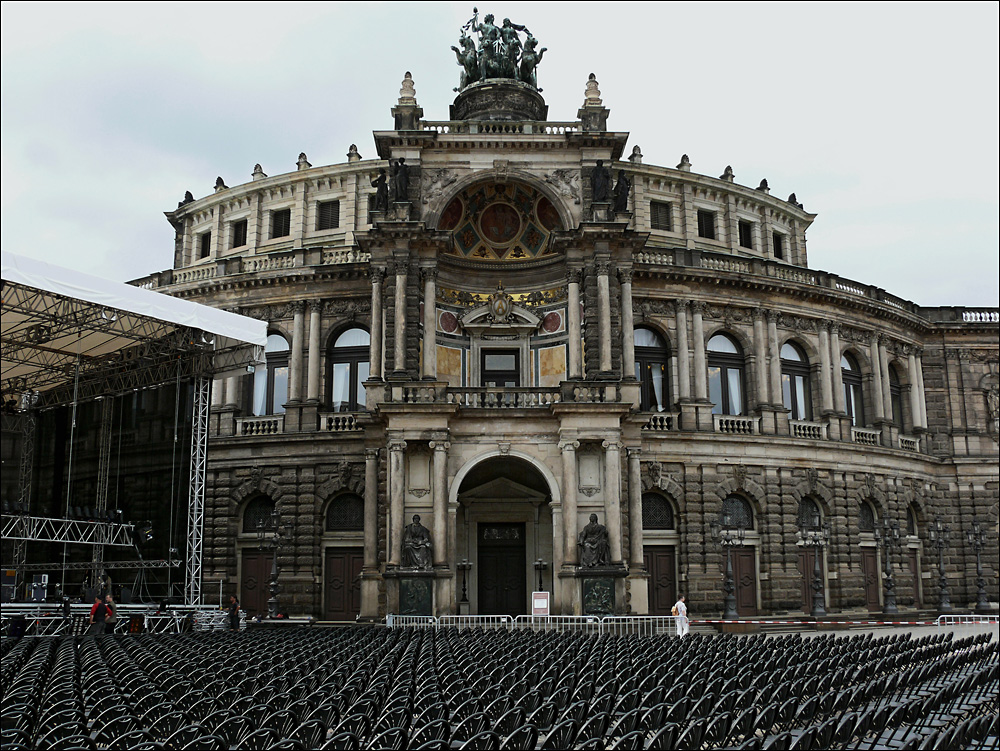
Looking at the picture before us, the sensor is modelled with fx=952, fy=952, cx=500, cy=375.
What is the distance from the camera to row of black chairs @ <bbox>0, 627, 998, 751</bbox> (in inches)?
317

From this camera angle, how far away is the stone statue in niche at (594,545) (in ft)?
101

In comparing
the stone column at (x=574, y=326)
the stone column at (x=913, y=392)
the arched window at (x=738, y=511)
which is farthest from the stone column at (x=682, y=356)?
the stone column at (x=913, y=392)

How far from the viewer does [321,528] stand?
38.6 m

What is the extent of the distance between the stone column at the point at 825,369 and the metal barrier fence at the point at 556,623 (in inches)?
683

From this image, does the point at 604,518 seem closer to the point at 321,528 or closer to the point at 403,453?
the point at 403,453

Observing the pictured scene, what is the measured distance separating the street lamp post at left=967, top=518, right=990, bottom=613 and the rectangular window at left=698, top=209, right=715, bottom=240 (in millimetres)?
18969

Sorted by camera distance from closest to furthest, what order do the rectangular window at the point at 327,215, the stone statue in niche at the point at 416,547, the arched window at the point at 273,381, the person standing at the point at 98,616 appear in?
the person standing at the point at 98,616
the stone statue in niche at the point at 416,547
the arched window at the point at 273,381
the rectangular window at the point at 327,215

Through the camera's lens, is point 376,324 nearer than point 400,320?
No

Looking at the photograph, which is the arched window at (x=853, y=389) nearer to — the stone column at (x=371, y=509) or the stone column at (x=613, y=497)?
the stone column at (x=613, y=497)

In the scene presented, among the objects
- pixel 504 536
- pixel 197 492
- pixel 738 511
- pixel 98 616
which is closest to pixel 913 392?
pixel 738 511

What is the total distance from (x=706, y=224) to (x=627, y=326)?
15.2 m

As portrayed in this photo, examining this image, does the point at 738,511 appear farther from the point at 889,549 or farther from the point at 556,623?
the point at 556,623

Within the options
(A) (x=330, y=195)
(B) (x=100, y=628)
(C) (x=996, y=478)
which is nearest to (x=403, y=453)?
(B) (x=100, y=628)

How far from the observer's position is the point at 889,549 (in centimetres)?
4066
